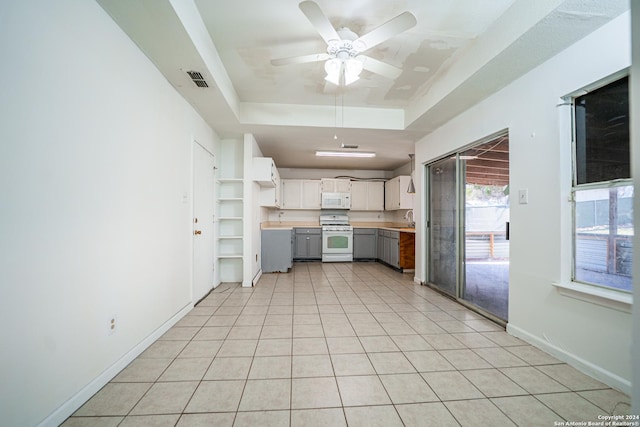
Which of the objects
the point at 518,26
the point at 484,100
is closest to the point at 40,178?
the point at 518,26

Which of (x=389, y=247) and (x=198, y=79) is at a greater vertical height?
(x=198, y=79)

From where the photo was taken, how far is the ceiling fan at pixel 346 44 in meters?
1.74

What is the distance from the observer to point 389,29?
184cm

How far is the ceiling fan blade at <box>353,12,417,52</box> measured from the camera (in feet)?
5.60

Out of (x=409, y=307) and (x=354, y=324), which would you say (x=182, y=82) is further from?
(x=409, y=307)

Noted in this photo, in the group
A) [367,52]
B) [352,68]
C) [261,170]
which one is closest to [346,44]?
[352,68]

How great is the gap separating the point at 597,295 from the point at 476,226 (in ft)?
4.72

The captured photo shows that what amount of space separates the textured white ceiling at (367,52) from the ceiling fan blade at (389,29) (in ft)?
0.89

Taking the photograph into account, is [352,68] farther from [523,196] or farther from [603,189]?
[603,189]

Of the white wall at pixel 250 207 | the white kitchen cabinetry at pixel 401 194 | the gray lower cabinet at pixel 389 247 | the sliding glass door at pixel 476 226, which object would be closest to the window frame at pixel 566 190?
the sliding glass door at pixel 476 226

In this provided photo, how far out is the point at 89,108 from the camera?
5.19 ft

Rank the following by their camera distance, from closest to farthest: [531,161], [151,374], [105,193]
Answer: [105,193] < [151,374] < [531,161]

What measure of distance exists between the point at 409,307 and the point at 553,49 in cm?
276

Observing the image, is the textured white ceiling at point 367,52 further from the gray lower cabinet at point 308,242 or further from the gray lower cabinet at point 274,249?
the gray lower cabinet at point 308,242
